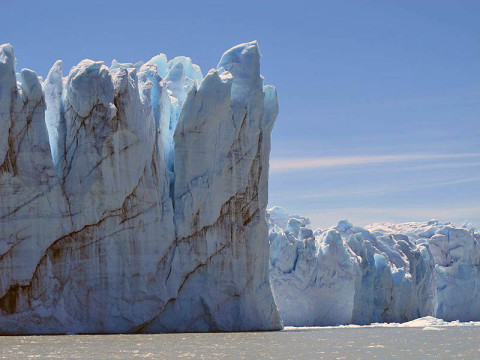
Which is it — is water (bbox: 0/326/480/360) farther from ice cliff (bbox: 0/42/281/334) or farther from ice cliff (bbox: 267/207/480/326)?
ice cliff (bbox: 267/207/480/326)

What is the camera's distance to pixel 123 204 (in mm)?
27062

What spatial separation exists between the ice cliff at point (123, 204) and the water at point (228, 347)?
4.82ft

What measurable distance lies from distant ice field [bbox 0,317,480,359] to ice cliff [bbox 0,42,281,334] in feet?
4.65

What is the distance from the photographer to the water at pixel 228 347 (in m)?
19.2

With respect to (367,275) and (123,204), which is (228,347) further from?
(367,275)

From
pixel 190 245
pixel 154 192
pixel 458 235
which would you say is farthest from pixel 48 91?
pixel 458 235

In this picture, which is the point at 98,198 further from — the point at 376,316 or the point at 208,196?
the point at 376,316

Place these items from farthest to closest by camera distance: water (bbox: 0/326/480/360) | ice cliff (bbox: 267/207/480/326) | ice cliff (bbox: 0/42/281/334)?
ice cliff (bbox: 267/207/480/326), ice cliff (bbox: 0/42/281/334), water (bbox: 0/326/480/360)

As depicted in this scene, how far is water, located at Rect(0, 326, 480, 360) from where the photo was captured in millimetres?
19234

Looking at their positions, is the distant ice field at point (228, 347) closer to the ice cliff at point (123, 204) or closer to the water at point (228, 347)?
the water at point (228, 347)

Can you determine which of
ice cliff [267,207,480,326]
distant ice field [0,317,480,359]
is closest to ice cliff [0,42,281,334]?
distant ice field [0,317,480,359]

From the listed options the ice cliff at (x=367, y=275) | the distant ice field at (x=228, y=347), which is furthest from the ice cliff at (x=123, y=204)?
the ice cliff at (x=367, y=275)

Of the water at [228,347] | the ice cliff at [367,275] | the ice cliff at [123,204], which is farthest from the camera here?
the ice cliff at [367,275]

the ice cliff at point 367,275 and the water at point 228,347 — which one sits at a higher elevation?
the ice cliff at point 367,275
